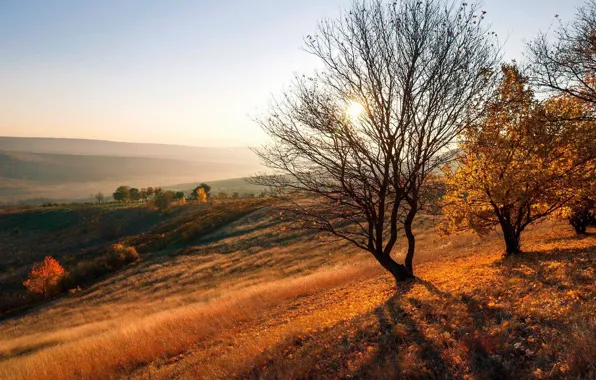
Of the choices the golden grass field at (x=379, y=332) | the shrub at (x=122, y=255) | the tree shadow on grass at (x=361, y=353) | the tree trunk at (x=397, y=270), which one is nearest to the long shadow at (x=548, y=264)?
the golden grass field at (x=379, y=332)

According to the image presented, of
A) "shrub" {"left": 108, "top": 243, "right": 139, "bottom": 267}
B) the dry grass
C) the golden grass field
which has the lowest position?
"shrub" {"left": 108, "top": 243, "right": 139, "bottom": 267}

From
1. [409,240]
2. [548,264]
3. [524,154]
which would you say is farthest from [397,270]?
[524,154]

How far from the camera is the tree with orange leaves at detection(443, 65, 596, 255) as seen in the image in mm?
12008

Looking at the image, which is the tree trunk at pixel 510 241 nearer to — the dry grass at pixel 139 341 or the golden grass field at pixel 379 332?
the golden grass field at pixel 379 332

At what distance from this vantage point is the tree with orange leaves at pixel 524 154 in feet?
39.4

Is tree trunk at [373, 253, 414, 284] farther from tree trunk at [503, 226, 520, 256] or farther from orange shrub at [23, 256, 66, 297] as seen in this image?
orange shrub at [23, 256, 66, 297]

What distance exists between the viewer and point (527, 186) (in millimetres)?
12570

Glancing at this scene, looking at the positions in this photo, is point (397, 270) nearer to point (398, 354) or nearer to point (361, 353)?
point (361, 353)

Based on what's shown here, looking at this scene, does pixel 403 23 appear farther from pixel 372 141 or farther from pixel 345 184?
pixel 345 184

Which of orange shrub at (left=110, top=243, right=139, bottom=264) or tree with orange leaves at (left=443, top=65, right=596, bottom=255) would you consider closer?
tree with orange leaves at (left=443, top=65, right=596, bottom=255)

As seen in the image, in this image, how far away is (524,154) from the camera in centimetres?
1302

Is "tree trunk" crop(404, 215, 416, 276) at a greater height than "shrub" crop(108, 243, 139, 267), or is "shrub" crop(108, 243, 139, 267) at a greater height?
"tree trunk" crop(404, 215, 416, 276)

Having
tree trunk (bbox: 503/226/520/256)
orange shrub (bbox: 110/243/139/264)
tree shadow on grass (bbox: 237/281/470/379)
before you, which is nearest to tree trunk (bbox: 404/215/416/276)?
tree shadow on grass (bbox: 237/281/470/379)

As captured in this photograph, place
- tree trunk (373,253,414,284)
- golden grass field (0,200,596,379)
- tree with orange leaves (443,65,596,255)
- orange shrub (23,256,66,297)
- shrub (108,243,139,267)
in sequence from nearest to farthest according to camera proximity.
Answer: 1. golden grass field (0,200,596,379)
2. tree with orange leaves (443,65,596,255)
3. tree trunk (373,253,414,284)
4. orange shrub (23,256,66,297)
5. shrub (108,243,139,267)
